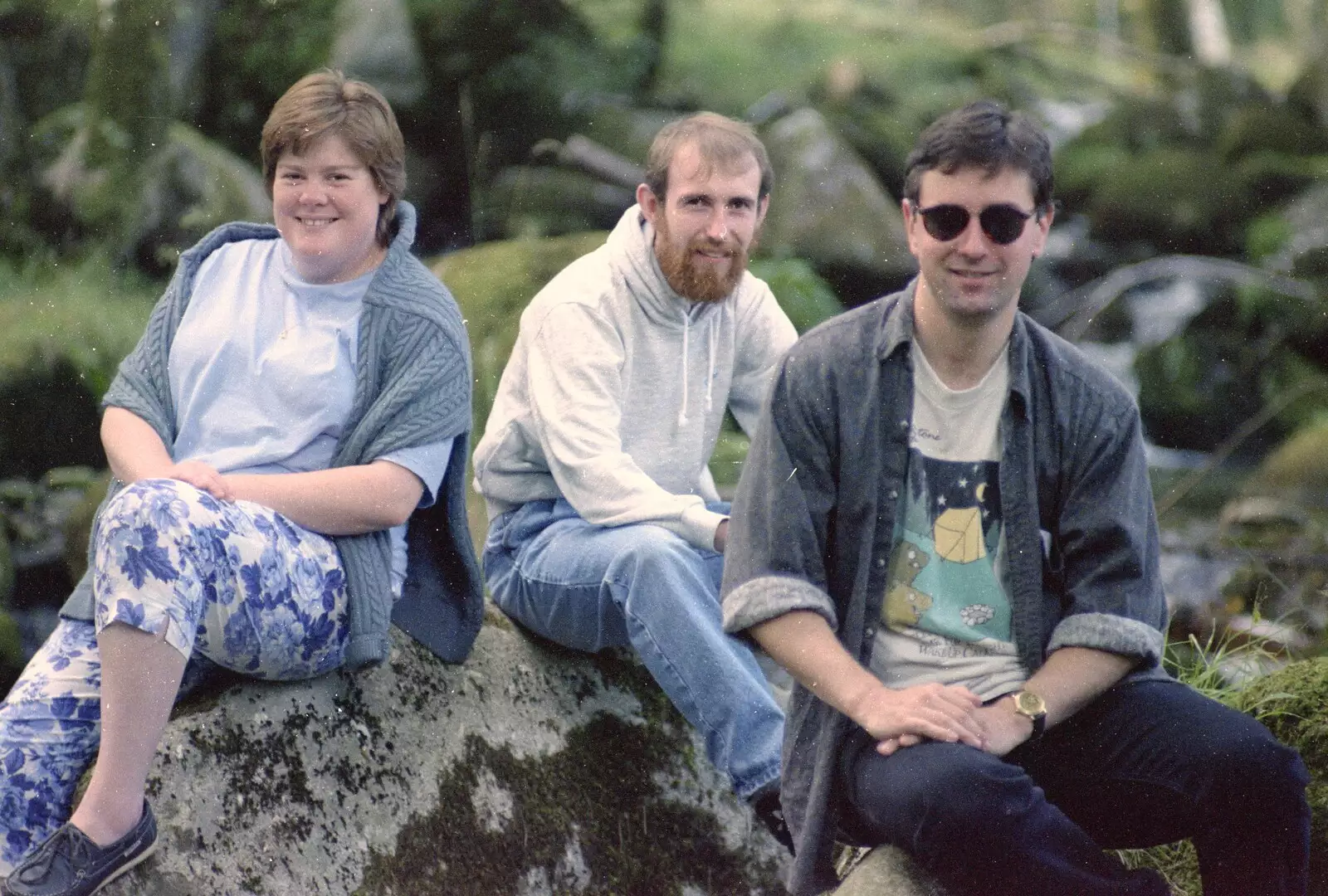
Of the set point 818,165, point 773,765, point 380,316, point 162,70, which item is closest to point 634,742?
point 773,765

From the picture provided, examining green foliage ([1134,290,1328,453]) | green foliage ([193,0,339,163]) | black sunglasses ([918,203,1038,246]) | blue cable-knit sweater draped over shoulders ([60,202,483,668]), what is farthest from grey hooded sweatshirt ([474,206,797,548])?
green foliage ([193,0,339,163])

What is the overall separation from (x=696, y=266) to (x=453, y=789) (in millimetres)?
1228

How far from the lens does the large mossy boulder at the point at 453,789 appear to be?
268cm

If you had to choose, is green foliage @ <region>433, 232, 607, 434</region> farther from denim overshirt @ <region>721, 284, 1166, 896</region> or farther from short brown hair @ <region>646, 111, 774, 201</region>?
denim overshirt @ <region>721, 284, 1166, 896</region>

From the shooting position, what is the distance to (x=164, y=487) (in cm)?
250

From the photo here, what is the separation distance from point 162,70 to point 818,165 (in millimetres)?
4107

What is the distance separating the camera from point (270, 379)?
2877 mm

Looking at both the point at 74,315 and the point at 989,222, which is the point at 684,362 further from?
the point at 74,315

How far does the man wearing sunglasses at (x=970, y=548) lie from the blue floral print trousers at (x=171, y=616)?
2.60 ft

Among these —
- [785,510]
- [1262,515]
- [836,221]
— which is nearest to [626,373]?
[785,510]

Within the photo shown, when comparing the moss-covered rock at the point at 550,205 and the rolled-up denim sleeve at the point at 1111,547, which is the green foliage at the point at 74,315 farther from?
the rolled-up denim sleeve at the point at 1111,547

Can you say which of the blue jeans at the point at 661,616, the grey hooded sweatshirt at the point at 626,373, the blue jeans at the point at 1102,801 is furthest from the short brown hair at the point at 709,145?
the blue jeans at the point at 1102,801

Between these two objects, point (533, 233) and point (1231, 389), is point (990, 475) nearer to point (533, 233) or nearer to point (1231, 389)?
point (533, 233)

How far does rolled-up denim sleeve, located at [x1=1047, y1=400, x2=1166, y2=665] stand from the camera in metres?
2.36
